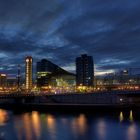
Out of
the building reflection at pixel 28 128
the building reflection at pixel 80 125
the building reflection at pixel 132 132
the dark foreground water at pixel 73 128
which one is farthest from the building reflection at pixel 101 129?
the building reflection at pixel 28 128

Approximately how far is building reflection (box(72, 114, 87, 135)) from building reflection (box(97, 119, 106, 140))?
2.31m

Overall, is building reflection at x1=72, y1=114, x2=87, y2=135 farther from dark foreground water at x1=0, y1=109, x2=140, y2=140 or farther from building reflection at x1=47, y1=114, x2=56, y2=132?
building reflection at x1=47, y1=114, x2=56, y2=132

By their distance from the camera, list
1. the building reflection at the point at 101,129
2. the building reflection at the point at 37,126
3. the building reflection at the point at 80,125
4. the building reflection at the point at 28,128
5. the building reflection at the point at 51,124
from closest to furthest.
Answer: the building reflection at the point at 28,128 → the building reflection at the point at 101,129 → the building reflection at the point at 37,126 → the building reflection at the point at 80,125 → the building reflection at the point at 51,124

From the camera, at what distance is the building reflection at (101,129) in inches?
1844

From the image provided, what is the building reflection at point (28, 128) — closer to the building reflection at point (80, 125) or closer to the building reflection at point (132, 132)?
the building reflection at point (80, 125)

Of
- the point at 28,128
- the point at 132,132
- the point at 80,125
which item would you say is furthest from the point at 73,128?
the point at 132,132

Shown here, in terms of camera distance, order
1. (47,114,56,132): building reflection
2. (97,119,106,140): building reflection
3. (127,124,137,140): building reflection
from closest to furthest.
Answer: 1. (127,124,137,140): building reflection
2. (97,119,106,140): building reflection
3. (47,114,56,132): building reflection

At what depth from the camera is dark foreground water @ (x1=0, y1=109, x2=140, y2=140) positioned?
46094 millimetres

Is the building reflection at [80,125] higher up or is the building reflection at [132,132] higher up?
the building reflection at [80,125]

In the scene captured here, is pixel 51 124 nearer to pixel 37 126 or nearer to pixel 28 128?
pixel 37 126

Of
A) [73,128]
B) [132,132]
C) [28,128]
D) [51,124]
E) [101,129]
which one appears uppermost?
[51,124]

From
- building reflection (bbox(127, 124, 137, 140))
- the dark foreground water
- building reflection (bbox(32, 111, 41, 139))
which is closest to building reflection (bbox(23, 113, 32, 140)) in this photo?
the dark foreground water

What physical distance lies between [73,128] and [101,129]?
4.58 metres

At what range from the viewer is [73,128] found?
5303cm
